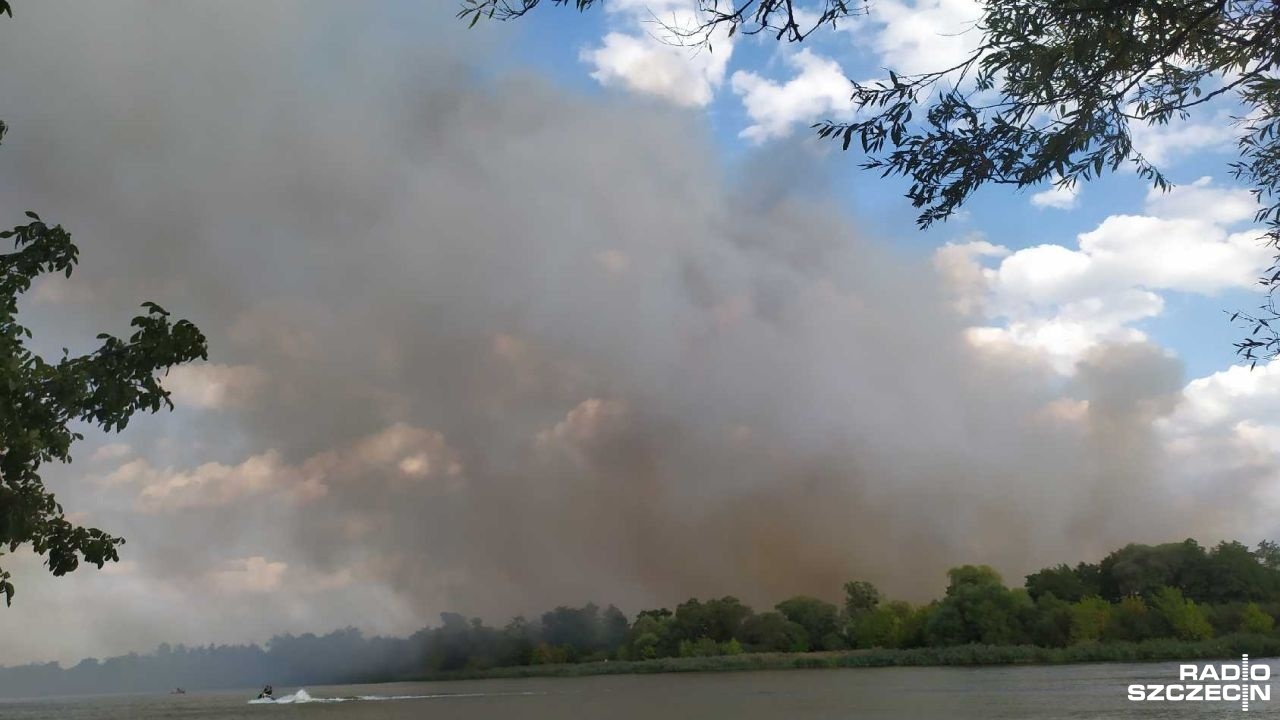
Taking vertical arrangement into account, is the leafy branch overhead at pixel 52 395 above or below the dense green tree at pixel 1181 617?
above

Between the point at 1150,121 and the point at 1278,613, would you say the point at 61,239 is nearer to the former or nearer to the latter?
the point at 1150,121

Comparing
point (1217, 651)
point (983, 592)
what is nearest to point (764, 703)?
point (1217, 651)

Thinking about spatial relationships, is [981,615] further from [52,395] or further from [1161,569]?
[52,395]

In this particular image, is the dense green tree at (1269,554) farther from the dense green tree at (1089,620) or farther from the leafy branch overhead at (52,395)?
the leafy branch overhead at (52,395)

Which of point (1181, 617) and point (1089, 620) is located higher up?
point (1181, 617)

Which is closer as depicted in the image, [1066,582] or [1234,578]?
[1234,578]

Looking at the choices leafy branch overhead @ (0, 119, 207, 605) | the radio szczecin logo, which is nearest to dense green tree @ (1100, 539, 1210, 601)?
the radio szczecin logo

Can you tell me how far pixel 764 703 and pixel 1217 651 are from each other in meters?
50.4

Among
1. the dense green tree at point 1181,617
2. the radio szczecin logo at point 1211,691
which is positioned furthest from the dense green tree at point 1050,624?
the radio szczecin logo at point 1211,691

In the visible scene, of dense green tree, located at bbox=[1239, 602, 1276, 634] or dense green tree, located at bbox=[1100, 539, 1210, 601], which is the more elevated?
dense green tree, located at bbox=[1100, 539, 1210, 601]

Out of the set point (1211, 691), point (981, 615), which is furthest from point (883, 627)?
point (1211, 691)

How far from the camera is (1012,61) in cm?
1078

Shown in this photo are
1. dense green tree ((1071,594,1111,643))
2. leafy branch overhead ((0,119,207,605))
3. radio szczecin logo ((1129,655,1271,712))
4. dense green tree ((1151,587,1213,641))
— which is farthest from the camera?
dense green tree ((1071,594,1111,643))

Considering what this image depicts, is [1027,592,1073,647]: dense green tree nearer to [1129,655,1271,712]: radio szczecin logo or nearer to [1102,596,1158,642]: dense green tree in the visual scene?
[1102,596,1158,642]: dense green tree
